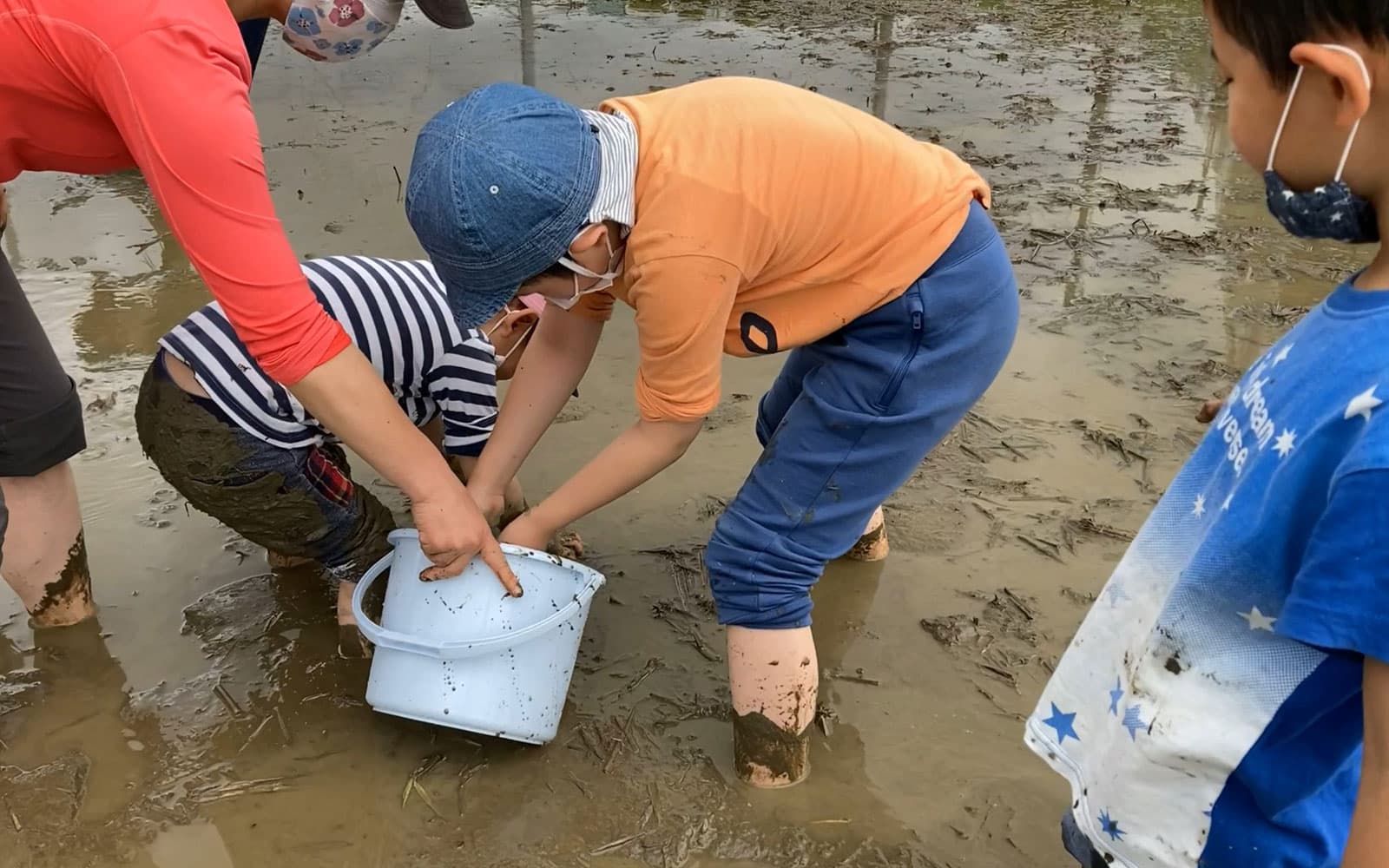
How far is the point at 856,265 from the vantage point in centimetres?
203

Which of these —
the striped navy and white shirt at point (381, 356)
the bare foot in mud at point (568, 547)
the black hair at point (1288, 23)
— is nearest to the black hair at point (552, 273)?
the striped navy and white shirt at point (381, 356)

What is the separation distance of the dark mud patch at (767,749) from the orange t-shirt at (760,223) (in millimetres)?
692

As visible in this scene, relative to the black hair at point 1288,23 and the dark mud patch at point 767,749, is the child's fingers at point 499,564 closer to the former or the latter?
the dark mud patch at point 767,749

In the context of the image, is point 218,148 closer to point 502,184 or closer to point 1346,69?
point 502,184

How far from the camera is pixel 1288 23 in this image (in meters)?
0.99

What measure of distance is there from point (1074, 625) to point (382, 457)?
176 cm

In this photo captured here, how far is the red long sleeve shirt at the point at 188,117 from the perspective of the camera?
65.5 inches

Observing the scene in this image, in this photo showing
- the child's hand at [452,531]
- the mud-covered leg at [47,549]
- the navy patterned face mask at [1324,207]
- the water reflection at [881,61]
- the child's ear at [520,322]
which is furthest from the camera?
the water reflection at [881,61]

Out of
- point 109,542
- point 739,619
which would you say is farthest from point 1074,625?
point 109,542

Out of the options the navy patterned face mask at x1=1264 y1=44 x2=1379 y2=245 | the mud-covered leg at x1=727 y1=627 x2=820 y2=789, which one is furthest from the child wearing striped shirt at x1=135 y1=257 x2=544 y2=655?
the navy patterned face mask at x1=1264 y1=44 x2=1379 y2=245

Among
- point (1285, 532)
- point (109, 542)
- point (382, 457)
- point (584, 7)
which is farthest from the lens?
point (584, 7)

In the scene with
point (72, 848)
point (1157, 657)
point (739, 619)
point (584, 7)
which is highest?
point (1157, 657)

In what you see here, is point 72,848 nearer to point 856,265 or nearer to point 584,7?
point 856,265

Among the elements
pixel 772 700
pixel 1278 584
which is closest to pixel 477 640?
pixel 772 700
